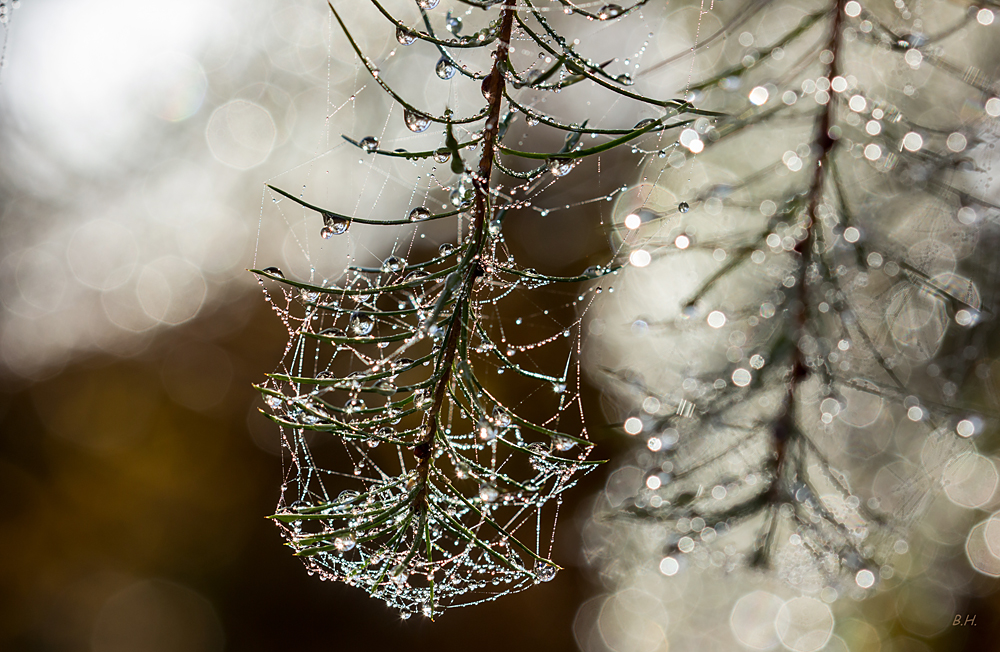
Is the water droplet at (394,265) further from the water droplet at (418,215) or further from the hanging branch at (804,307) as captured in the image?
the hanging branch at (804,307)

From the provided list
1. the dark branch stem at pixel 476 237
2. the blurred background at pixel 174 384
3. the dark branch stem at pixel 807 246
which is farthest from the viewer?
the blurred background at pixel 174 384

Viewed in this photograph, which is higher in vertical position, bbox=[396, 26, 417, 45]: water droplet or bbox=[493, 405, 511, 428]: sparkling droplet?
bbox=[396, 26, 417, 45]: water droplet

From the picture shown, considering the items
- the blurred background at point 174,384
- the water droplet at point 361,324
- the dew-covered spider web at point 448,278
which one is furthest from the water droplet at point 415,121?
the blurred background at point 174,384

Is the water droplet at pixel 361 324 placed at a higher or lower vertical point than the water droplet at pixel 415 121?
lower

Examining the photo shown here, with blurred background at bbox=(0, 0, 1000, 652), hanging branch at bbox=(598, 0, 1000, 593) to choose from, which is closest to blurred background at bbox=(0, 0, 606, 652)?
blurred background at bbox=(0, 0, 1000, 652)

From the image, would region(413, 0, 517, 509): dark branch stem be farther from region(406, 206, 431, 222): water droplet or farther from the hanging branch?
the hanging branch

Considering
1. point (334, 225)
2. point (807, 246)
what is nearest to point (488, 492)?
point (334, 225)

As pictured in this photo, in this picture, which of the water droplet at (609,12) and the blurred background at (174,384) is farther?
the blurred background at (174,384)
